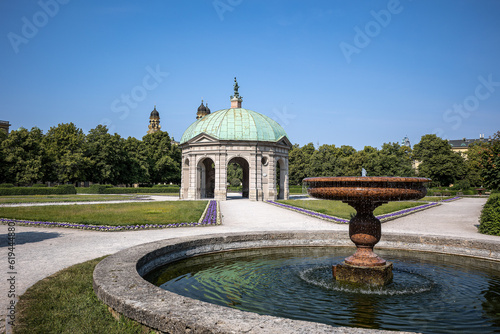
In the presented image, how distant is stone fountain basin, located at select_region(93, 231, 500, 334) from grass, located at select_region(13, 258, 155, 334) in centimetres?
16

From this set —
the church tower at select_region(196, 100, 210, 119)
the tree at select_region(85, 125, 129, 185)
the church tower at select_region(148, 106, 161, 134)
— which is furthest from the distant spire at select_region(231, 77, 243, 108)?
the church tower at select_region(148, 106, 161, 134)

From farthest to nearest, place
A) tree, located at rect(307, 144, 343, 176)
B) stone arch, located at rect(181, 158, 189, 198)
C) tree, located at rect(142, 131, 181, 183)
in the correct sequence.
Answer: tree, located at rect(142, 131, 181, 183)
tree, located at rect(307, 144, 343, 176)
stone arch, located at rect(181, 158, 189, 198)

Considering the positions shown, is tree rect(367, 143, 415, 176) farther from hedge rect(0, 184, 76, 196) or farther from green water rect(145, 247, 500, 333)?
green water rect(145, 247, 500, 333)

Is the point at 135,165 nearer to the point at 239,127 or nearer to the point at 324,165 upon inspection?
the point at 239,127

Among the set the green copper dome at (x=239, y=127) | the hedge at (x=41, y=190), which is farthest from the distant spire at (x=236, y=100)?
the hedge at (x=41, y=190)

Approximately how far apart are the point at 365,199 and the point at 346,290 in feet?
6.09

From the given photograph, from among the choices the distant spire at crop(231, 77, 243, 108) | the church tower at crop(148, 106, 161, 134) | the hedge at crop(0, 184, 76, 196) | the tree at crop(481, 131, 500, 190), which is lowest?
the hedge at crop(0, 184, 76, 196)

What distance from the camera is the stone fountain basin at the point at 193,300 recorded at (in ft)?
12.5

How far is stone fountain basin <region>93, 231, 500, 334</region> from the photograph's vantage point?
3.80 m

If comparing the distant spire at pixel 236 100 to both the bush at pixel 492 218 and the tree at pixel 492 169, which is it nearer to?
the tree at pixel 492 169

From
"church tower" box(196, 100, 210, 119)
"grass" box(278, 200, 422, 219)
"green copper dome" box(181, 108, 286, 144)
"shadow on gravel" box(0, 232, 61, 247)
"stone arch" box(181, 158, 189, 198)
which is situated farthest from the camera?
"church tower" box(196, 100, 210, 119)

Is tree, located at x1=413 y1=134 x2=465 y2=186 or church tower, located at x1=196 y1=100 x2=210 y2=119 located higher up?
church tower, located at x1=196 y1=100 x2=210 y2=119

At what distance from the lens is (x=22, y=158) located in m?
54.8

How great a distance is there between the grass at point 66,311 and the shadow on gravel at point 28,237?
6446mm
